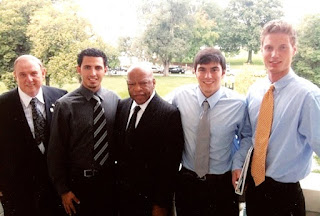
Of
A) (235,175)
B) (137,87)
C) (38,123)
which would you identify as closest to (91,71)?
(137,87)

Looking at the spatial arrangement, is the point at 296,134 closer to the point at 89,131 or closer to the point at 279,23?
the point at 279,23

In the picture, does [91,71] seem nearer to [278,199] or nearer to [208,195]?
[208,195]

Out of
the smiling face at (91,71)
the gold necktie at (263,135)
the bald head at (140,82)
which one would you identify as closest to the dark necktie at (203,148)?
the gold necktie at (263,135)

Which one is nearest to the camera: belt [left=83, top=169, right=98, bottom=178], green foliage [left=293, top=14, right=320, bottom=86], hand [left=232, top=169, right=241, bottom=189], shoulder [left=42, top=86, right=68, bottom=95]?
hand [left=232, top=169, right=241, bottom=189]

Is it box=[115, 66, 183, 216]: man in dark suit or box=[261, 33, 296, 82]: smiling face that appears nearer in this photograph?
box=[261, 33, 296, 82]: smiling face

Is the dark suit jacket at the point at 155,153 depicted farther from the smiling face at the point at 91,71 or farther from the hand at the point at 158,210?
the smiling face at the point at 91,71

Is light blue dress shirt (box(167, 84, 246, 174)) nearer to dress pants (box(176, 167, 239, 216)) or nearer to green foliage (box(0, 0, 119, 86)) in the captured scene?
dress pants (box(176, 167, 239, 216))

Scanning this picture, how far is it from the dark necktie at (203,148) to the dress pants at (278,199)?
0.29 meters

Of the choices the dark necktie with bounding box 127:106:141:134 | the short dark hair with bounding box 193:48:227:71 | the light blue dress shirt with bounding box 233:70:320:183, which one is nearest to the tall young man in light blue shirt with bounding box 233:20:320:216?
the light blue dress shirt with bounding box 233:70:320:183

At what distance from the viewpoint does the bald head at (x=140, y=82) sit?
163 centimetres

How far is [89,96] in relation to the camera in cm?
175

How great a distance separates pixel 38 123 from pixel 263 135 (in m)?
1.35

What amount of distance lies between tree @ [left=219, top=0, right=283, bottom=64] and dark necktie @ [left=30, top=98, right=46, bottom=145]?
60.6 inches

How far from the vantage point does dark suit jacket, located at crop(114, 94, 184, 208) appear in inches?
64.0
